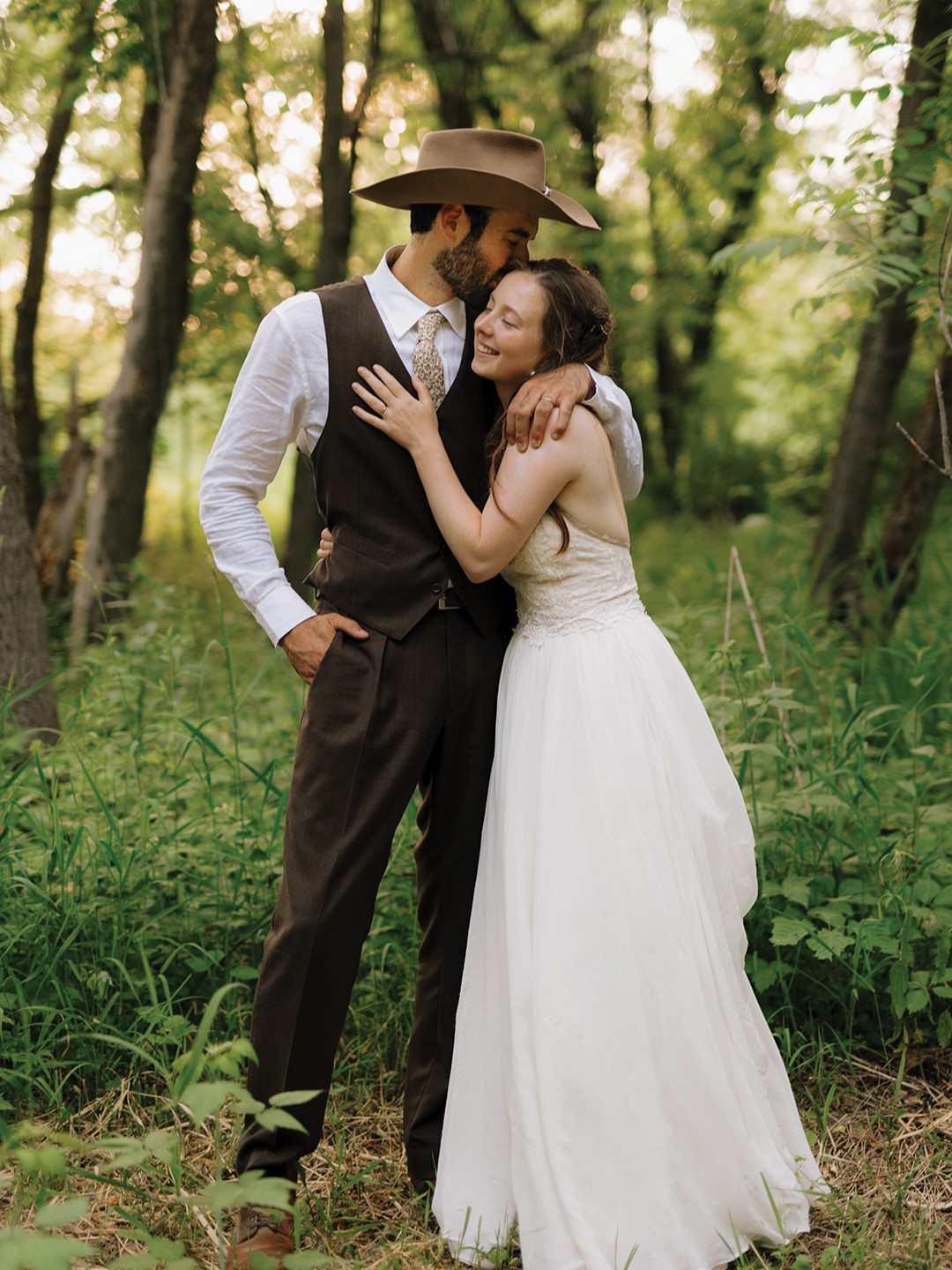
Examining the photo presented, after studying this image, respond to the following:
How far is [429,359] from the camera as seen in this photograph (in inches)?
87.4

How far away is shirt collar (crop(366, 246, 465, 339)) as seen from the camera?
7.32 ft

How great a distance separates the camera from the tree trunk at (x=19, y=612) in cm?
346

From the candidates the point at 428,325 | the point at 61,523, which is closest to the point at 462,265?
the point at 428,325

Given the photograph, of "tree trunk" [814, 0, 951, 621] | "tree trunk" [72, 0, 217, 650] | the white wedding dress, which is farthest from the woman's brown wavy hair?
"tree trunk" [72, 0, 217, 650]

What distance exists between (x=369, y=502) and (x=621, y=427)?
0.60 m

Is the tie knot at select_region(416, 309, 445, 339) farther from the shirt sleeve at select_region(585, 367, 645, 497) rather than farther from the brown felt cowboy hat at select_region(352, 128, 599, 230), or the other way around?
the shirt sleeve at select_region(585, 367, 645, 497)

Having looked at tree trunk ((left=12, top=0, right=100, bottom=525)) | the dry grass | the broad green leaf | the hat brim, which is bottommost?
the dry grass

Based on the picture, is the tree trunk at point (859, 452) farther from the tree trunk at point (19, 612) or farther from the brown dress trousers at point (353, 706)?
the tree trunk at point (19, 612)

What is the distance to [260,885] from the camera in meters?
2.94

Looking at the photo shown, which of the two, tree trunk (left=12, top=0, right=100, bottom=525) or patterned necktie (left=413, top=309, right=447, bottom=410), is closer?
patterned necktie (left=413, top=309, right=447, bottom=410)

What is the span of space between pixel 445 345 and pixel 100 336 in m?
11.0

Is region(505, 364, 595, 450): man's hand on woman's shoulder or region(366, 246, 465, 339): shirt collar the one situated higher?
region(366, 246, 465, 339): shirt collar

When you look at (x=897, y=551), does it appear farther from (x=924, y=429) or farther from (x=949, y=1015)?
(x=949, y=1015)

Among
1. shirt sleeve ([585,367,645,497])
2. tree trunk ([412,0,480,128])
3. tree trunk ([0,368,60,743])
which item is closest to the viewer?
shirt sleeve ([585,367,645,497])
